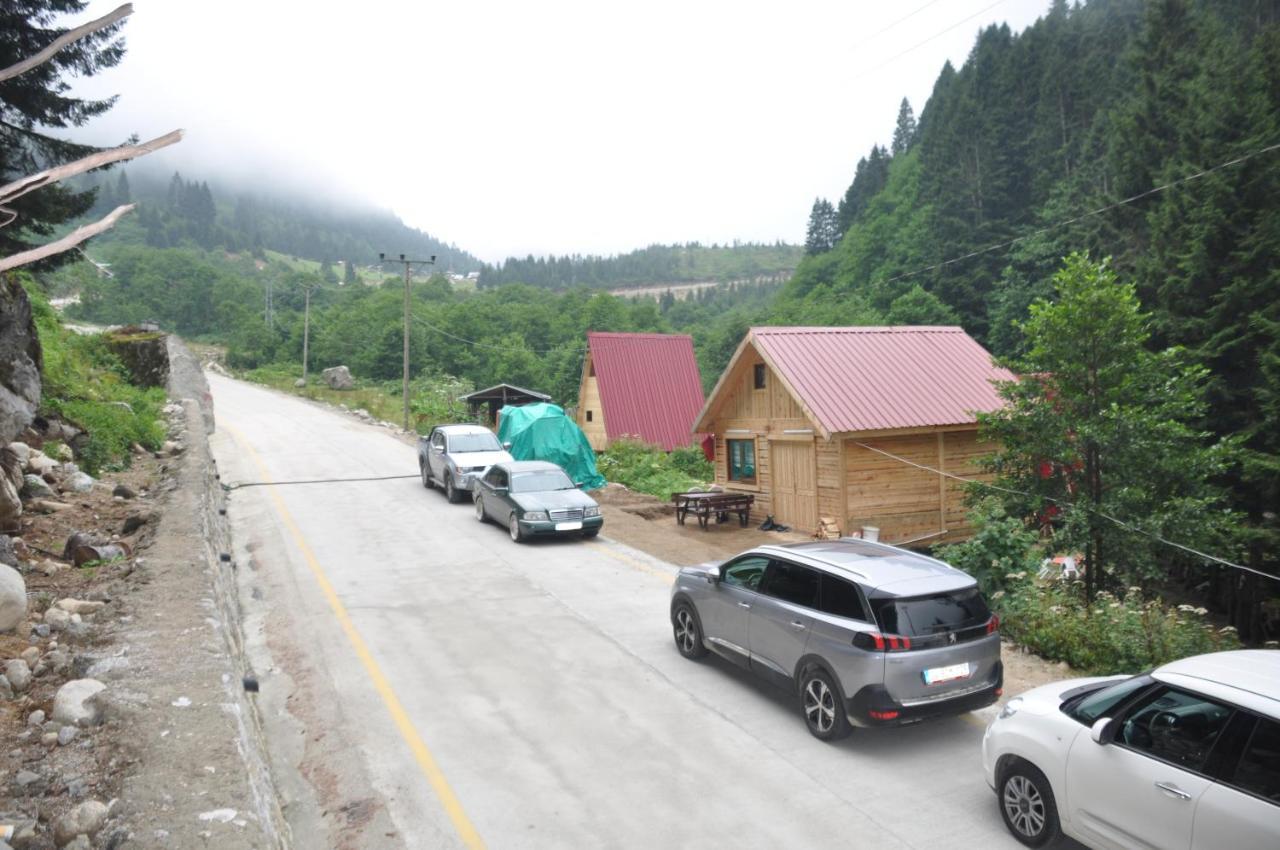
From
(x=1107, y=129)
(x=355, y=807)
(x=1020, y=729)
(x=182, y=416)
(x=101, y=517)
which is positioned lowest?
(x=355, y=807)

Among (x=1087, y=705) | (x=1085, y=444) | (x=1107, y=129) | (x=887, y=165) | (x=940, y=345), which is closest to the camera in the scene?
(x=1087, y=705)

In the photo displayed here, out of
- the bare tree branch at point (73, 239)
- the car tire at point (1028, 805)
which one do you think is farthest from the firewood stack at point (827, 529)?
the bare tree branch at point (73, 239)

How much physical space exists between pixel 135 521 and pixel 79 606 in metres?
4.09

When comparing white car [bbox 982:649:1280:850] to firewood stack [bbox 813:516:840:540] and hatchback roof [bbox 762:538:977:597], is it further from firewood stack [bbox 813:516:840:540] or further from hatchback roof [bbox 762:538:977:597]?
firewood stack [bbox 813:516:840:540]

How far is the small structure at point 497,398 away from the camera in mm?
41094

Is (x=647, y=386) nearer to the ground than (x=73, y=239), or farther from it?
farther from it

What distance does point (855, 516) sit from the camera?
755 inches

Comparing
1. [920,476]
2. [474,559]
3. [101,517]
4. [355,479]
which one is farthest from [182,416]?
[920,476]

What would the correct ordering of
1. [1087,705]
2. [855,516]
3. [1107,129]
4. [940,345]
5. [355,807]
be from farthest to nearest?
1. [1107,129]
2. [940,345]
3. [855,516]
4. [355,807]
5. [1087,705]

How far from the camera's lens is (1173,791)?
468cm

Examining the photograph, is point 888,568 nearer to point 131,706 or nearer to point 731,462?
point 131,706

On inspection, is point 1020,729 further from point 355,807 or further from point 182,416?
point 182,416

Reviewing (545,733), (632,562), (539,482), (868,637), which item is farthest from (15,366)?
(868,637)

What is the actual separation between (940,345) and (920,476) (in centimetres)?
490
